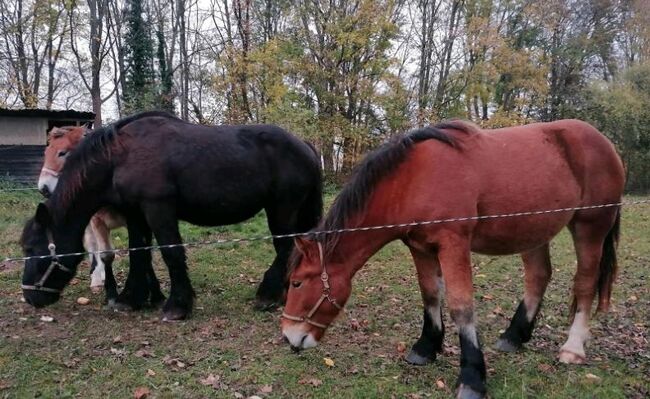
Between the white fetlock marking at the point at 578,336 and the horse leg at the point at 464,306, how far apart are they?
1.04 metres

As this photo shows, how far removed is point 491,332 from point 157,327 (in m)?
3.01

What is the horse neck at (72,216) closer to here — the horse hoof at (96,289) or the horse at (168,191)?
the horse at (168,191)

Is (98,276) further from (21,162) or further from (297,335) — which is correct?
(21,162)

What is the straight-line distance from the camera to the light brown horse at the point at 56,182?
532cm

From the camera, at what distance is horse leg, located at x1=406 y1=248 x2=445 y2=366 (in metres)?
3.68

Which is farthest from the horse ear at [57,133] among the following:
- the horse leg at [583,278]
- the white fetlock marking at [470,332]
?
the horse leg at [583,278]

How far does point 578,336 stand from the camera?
151 inches

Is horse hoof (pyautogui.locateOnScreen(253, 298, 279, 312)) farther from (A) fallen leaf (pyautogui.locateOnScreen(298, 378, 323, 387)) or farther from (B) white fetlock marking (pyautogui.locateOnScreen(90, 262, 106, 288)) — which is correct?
(B) white fetlock marking (pyautogui.locateOnScreen(90, 262, 106, 288))

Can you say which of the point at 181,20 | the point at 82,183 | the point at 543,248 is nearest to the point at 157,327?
the point at 82,183

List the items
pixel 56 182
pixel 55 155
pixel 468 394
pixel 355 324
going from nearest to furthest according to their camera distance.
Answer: pixel 468 394 < pixel 355 324 < pixel 56 182 < pixel 55 155

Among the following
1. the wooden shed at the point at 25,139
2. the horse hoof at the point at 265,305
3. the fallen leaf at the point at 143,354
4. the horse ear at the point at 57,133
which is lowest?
the fallen leaf at the point at 143,354

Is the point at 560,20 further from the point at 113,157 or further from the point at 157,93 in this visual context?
the point at 113,157

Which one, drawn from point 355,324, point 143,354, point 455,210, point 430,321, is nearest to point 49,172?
point 143,354

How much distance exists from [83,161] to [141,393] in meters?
2.33
